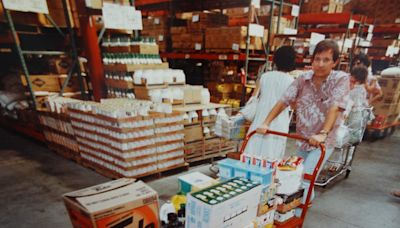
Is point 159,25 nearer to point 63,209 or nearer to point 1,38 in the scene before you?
point 1,38

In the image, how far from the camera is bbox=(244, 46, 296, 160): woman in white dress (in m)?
2.70

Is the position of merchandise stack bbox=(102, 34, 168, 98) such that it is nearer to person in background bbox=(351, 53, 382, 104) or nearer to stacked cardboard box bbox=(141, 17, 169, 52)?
stacked cardboard box bbox=(141, 17, 169, 52)

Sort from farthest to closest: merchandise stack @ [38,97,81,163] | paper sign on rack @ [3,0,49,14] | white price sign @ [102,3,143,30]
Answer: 1. merchandise stack @ [38,97,81,163]
2. white price sign @ [102,3,143,30]
3. paper sign on rack @ [3,0,49,14]

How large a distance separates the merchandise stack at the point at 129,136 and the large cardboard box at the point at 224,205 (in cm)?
202

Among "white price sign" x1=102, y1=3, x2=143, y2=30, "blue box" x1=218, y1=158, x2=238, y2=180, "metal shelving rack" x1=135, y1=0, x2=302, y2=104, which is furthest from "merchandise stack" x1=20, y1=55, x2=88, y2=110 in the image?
"blue box" x1=218, y1=158, x2=238, y2=180

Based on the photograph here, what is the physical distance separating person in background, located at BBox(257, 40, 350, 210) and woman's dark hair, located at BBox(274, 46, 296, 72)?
39cm

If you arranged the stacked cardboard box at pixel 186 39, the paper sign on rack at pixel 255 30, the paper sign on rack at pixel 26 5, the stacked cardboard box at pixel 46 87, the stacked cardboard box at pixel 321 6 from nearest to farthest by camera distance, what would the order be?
the paper sign on rack at pixel 26 5 → the stacked cardboard box at pixel 46 87 → the paper sign on rack at pixel 255 30 → the stacked cardboard box at pixel 186 39 → the stacked cardboard box at pixel 321 6

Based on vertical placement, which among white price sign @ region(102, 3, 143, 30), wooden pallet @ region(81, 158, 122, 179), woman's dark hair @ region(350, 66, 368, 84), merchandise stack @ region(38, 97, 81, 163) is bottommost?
wooden pallet @ region(81, 158, 122, 179)

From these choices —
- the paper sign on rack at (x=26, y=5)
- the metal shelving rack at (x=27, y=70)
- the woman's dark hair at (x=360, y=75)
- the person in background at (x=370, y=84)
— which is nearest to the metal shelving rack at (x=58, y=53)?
the metal shelving rack at (x=27, y=70)

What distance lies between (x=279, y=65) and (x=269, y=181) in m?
1.53

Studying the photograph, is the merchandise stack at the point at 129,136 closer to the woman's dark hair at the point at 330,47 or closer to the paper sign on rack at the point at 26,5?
the paper sign on rack at the point at 26,5

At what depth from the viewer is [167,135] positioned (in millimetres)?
3639

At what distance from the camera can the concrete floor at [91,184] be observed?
2816mm

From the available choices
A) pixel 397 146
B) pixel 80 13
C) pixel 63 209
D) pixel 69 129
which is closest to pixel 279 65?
pixel 63 209
